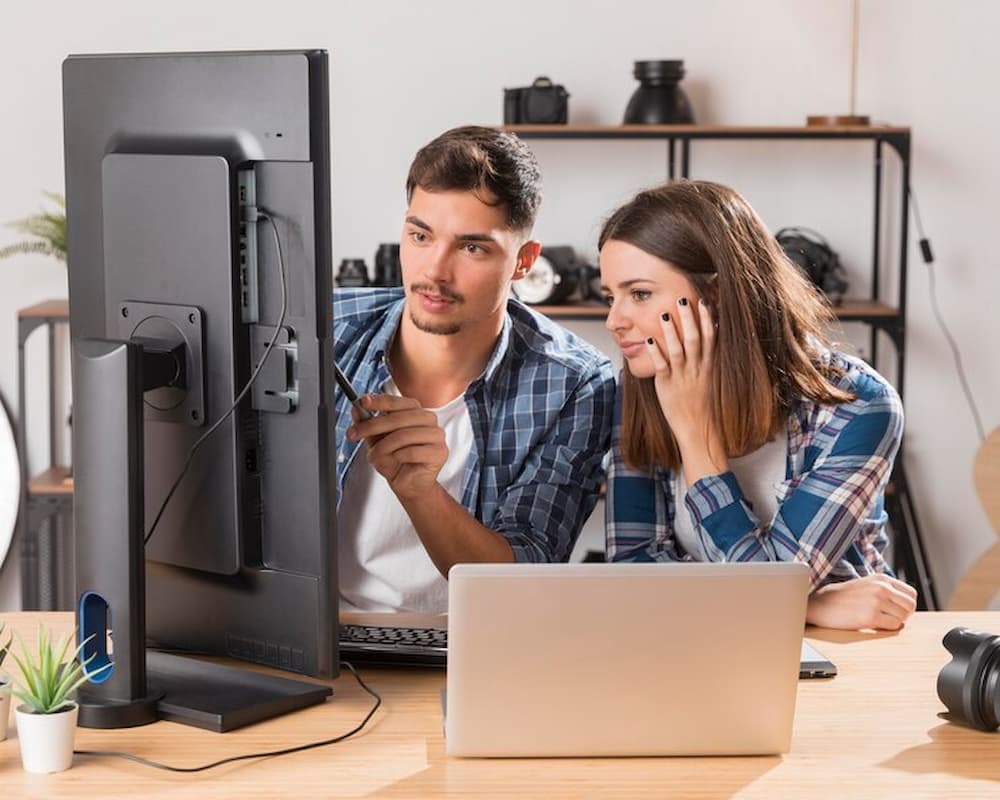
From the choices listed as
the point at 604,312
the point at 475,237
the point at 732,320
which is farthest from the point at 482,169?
the point at 604,312

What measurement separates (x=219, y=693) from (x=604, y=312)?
2.15 meters

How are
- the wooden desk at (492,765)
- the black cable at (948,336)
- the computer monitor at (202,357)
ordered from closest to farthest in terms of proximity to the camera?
the wooden desk at (492,765)
the computer monitor at (202,357)
the black cable at (948,336)

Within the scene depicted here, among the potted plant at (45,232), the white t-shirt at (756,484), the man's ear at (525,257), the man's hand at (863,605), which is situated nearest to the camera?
the man's hand at (863,605)

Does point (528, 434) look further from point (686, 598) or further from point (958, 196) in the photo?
point (958, 196)

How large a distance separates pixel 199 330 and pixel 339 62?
2444mm

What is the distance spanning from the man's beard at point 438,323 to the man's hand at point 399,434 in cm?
48

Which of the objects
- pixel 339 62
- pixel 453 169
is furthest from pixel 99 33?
pixel 453 169

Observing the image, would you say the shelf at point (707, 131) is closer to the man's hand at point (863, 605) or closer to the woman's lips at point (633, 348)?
the woman's lips at point (633, 348)

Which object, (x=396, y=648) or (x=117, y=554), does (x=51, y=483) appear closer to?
(x=396, y=648)

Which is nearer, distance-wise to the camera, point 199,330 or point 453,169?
point 199,330

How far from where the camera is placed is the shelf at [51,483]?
3.54m

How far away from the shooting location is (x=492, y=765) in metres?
1.27

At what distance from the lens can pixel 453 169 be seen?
2.14 m

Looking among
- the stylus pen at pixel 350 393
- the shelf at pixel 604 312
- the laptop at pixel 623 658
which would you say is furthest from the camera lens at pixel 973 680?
the shelf at pixel 604 312
